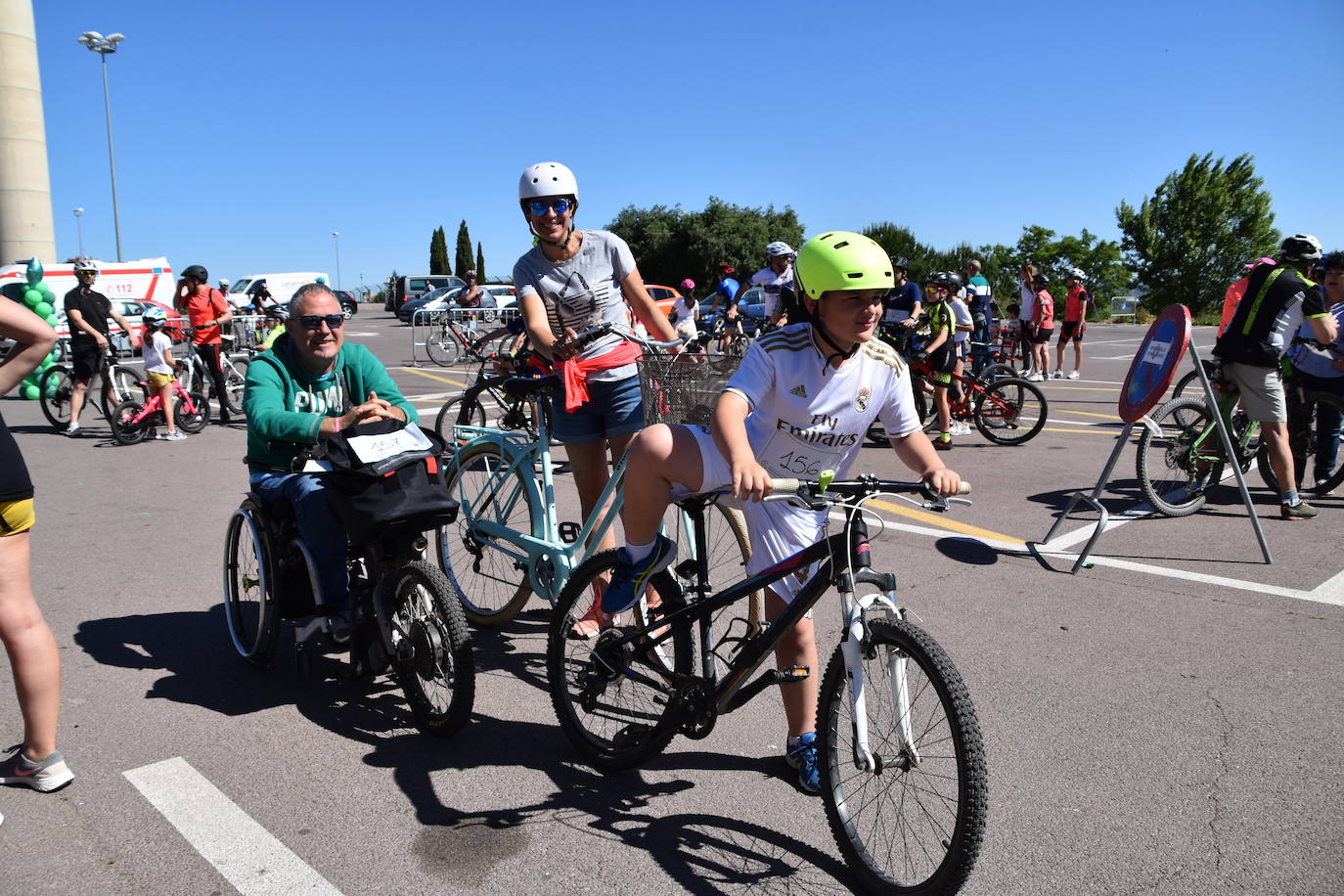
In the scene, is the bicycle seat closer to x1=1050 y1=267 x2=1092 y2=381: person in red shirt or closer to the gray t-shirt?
the gray t-shirt

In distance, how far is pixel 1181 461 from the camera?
22.4 ft

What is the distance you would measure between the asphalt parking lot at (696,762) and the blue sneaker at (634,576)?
0.68 meters

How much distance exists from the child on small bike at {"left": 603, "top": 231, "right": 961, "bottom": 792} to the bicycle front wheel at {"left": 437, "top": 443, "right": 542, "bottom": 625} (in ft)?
3.95

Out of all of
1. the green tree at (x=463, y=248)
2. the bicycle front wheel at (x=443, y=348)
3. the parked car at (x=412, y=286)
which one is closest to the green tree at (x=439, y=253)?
the green tree at (x=463, y=248)

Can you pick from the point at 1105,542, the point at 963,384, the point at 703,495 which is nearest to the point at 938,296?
the point at 963,384

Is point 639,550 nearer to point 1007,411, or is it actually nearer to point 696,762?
point 696,762

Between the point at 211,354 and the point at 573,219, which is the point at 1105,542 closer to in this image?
the point at 573,219

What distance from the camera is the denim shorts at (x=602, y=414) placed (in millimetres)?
4176

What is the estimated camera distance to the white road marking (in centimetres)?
266

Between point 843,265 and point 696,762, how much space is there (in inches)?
73.2

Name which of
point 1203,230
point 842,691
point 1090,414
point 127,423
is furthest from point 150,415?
point 1203,230

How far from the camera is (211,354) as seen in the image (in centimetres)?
1182

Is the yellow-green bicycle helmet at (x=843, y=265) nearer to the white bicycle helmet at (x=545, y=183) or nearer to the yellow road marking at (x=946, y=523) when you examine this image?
the white bicycle helmet at (x=545, y=183)

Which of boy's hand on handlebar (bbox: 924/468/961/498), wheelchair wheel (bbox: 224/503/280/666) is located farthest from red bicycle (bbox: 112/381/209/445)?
boy's hand on handlebar (bbox: 924/468/961/498)
